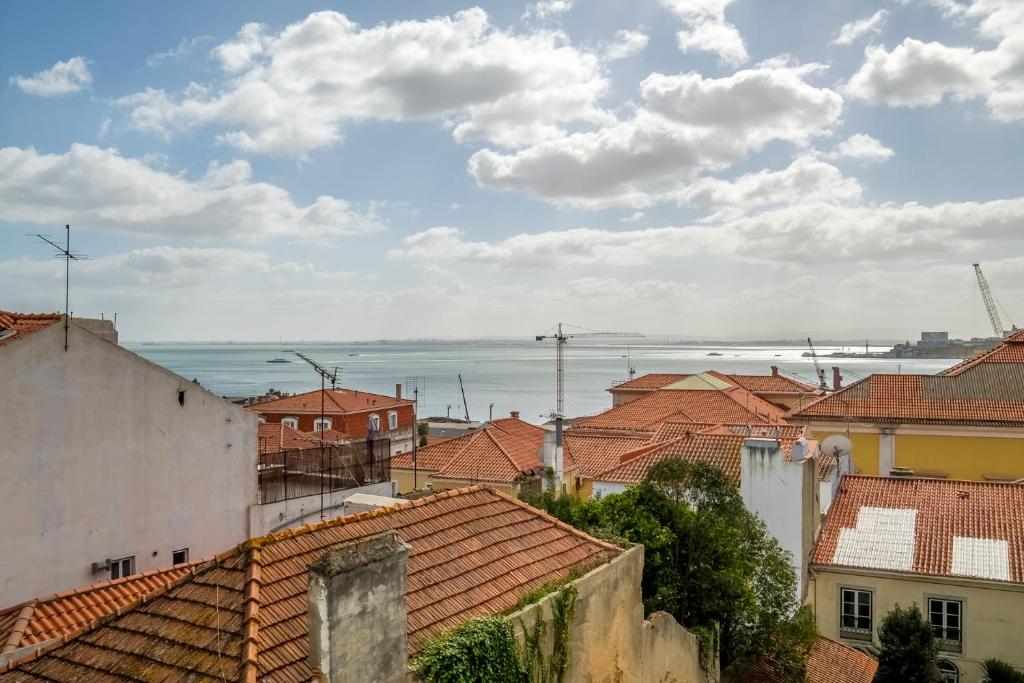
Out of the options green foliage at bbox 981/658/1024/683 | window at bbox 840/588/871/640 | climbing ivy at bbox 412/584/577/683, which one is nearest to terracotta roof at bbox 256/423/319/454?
climbing ivy at bbox 412/584/577/683

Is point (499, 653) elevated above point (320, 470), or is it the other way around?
point (320, 470)

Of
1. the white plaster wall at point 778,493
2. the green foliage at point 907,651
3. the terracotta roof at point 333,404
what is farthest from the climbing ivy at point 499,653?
the terracotta roof at point 333,404

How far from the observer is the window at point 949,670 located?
2131 centimetres

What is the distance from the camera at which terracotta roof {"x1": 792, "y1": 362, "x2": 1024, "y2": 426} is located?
3428cm

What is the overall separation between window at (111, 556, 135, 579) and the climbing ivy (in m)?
8.23

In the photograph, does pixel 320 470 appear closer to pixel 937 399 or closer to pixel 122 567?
pixel 122 567

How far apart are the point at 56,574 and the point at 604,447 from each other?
81.3ft

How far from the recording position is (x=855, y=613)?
22484mm

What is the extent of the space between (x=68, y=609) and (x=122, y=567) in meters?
2.83

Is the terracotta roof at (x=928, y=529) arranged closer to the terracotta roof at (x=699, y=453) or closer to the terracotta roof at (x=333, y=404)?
Result: the terracotta roof at (x=699, y=453)

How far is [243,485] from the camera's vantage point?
53.0 ft

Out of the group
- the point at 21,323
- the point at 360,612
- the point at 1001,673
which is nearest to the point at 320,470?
the point at 21,323

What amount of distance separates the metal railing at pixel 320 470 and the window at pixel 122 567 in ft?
11.1

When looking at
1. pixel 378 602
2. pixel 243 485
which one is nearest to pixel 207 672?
pixel 378 602
